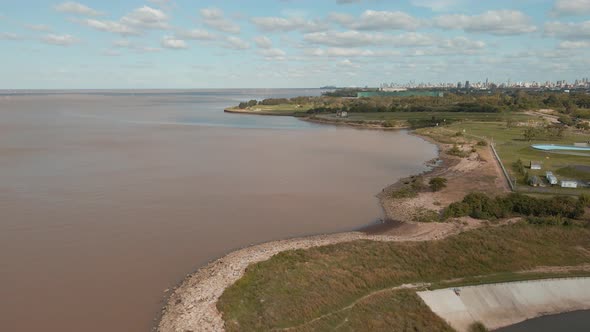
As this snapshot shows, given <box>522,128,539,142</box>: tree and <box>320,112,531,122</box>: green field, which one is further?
<box>320,112,531,122</box>: green field

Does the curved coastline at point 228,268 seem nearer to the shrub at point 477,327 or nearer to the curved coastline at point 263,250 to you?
the curved coastline at point 263,250

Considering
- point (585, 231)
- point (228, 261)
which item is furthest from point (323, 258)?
point (585, 231)

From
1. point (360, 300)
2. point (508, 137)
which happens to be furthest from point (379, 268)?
point (508, 137)

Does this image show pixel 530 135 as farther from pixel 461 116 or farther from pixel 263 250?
pixel 263 250

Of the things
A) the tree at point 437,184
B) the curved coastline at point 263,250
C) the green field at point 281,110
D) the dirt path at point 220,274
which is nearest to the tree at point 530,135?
the curved coastline at point 263,250

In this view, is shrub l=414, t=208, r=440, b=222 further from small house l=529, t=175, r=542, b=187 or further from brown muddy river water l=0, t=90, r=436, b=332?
small house l=529, t=175, r=542, b=187

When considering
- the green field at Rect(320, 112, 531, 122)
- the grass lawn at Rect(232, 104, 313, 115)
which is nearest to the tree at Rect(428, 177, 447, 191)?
the green field at Rect(320, 112, 531, 122)
